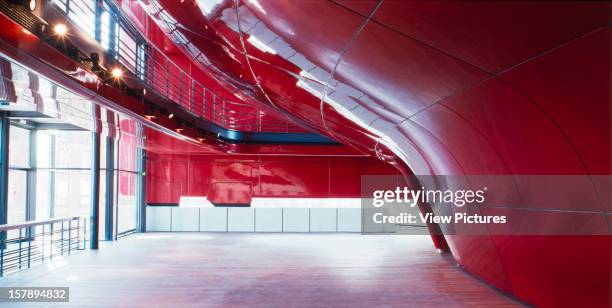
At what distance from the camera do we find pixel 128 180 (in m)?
18.2

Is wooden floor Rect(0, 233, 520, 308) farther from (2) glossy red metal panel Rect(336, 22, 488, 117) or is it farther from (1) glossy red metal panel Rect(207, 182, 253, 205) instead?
(1) glossy red metal panel Rect(207, 182, 253, 205)

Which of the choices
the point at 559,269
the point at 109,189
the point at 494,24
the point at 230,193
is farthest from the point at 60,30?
the point at 230,193

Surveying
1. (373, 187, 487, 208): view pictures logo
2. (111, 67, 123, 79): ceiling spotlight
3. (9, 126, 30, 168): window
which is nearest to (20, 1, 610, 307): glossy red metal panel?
(373, 187, 487, 208): view pictures logo

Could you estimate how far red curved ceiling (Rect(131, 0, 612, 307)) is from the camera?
122 inches

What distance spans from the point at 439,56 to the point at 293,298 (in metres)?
Answer: 5.19

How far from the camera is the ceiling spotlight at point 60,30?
18.5ft

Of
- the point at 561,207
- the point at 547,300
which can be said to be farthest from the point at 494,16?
the point at 547,300

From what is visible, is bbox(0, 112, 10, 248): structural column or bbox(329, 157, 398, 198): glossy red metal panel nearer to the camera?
bbox(0, 112, 10, 248): structural column

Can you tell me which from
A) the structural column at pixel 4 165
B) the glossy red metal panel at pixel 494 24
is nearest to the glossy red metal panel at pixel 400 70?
the glossy red metal panel at pixel 494 24

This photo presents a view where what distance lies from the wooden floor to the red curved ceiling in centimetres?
191

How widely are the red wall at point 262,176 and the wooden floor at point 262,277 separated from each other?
4811 millimetres

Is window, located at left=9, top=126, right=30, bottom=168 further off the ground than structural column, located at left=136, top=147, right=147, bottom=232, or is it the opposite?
window, located at left=9, top=126, right=30, bottom=168

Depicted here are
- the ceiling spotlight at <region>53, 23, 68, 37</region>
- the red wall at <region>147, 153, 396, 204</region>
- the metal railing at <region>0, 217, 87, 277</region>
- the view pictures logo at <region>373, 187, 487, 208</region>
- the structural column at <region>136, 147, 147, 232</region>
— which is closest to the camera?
the ceiling spotlight at <region>53, 23, 68, 37</region>

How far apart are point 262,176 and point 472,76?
15619mm
